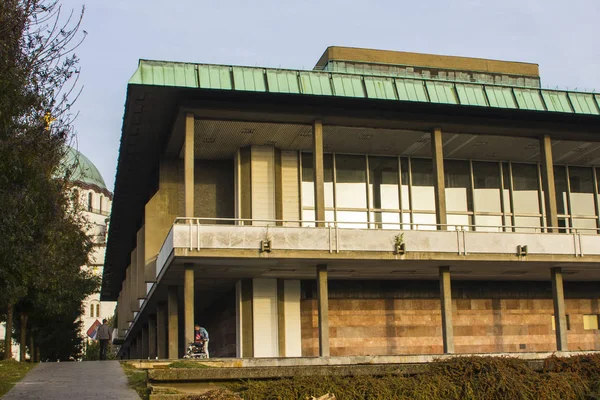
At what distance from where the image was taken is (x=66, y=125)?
14.7 meters

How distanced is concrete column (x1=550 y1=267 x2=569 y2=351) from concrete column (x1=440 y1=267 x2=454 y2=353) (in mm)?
3898

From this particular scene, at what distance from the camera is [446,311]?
27.5m

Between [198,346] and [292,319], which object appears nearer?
[198,346]

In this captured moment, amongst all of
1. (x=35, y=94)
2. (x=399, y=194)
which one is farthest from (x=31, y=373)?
(x=399, y=194)

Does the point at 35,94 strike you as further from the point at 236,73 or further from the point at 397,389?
the point at 236,73

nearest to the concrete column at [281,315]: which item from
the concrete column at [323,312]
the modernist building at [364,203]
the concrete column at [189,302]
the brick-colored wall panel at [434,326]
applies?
the modernist building at [364,203]

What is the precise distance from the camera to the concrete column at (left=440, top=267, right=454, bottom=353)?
89.6 ft

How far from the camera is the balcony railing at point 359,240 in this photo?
25141 mm

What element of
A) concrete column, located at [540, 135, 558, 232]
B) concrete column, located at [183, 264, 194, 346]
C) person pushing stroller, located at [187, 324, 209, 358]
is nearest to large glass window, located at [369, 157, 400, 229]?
concrete column, located at [540, 135, 558, 232]

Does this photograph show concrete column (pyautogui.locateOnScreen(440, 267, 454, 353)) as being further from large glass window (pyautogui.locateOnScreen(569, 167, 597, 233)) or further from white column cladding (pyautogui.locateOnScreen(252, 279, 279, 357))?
large glass window (pyautogui.locateOnScreen(569, 167, 597, 233))

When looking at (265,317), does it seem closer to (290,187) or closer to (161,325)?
(290,187)

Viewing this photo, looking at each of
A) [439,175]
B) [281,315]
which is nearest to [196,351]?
[281,315]

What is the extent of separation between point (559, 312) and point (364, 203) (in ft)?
26.4

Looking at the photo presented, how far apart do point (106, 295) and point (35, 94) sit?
5349 cm
